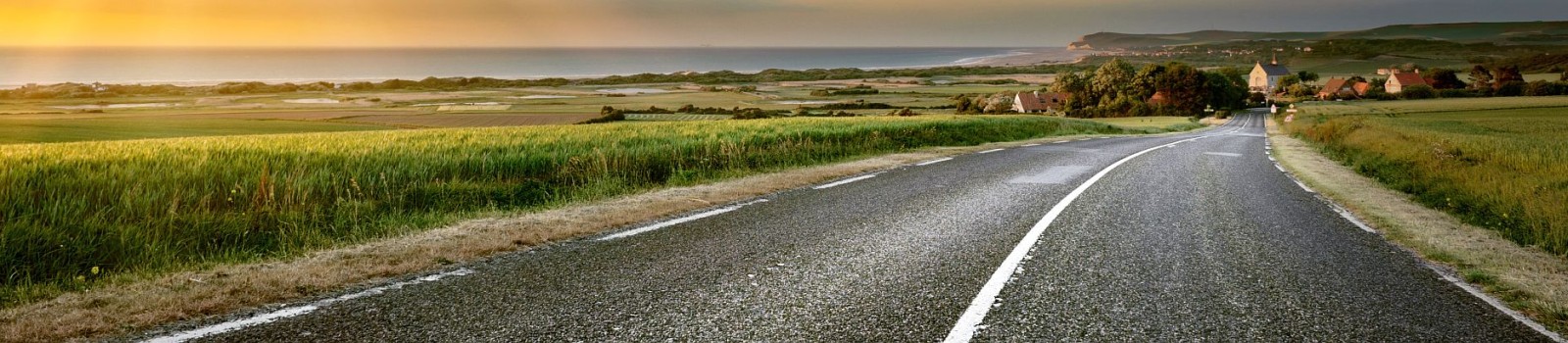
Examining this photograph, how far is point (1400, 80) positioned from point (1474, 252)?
14349 cm

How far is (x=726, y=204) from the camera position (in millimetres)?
9914

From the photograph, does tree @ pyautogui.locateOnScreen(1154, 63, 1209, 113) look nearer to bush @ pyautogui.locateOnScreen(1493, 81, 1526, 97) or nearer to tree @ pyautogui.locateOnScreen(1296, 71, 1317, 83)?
bush @ pyautogui.locateOnScreen(1493, 81, 1526, 97)

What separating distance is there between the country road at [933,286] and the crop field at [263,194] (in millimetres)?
2309

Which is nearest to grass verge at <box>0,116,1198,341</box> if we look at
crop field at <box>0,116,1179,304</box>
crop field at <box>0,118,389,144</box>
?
crop field at <box>0,116,1179,304</box>

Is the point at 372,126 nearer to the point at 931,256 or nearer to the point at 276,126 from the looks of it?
the point at 276,126

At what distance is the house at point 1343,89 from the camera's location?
11400 cm

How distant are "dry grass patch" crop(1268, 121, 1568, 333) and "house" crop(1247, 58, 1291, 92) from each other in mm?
173415

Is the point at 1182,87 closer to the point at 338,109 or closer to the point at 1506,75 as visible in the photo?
the point at 1506,75

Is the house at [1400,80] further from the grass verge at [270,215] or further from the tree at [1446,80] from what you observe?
the grass verge at [270,215]

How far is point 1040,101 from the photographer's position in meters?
108

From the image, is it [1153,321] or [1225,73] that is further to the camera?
[1225,73]

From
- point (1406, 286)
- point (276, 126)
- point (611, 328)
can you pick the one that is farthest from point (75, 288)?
point (276, 126)

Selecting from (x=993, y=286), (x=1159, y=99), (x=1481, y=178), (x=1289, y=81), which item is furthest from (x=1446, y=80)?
(x=993, y=286)

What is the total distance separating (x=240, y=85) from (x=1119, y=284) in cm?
8011
